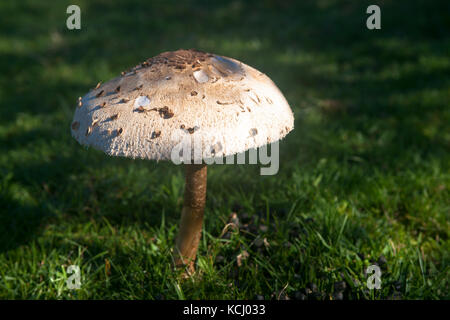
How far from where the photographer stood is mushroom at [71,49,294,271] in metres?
1.80

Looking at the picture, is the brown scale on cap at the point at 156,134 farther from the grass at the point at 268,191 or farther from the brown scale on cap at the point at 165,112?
the grass at the point at 268,191

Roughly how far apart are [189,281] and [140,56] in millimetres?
4991

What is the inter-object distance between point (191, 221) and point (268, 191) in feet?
3.11

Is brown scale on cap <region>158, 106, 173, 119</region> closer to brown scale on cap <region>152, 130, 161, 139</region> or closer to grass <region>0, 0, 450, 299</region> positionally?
brown scale on cap <region>152, 130, 161, 139</region>

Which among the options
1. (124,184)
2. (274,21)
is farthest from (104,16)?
(124,184)

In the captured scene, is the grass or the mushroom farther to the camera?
the grass

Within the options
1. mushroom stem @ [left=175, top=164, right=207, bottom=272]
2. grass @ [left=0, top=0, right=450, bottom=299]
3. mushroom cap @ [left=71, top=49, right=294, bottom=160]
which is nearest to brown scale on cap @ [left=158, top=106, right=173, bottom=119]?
mushroom cap @ [left=71, top=49, right=294, bottom=160]

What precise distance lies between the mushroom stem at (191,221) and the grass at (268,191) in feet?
0.30

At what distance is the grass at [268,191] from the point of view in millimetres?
2459

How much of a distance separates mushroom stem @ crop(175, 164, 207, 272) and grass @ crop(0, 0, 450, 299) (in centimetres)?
9

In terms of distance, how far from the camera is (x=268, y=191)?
127 inches

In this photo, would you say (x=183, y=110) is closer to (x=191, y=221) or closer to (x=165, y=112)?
(x=165, y=112)

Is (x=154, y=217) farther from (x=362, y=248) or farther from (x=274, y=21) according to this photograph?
(x=274, y=21)

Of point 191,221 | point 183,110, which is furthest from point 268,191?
point 183,110
